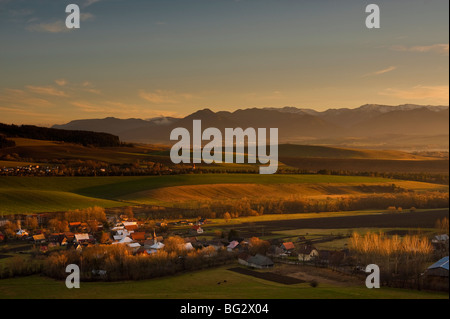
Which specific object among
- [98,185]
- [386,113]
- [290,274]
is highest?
[386,113]

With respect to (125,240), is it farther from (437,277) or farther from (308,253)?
(437,277)

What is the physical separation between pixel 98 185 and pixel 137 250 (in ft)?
70.1

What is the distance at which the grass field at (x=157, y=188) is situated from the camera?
40.5 meters

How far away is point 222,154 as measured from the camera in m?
71.7

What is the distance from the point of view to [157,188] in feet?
172

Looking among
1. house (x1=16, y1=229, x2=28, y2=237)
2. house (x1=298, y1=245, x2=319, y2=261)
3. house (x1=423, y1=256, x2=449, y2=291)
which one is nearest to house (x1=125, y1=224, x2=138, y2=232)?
house (x1=16, y1=229, x2=28, y2=237)

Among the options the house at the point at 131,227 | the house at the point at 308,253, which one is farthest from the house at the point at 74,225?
the house at the point at 308,253

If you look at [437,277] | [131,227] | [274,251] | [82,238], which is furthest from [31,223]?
[437,277]

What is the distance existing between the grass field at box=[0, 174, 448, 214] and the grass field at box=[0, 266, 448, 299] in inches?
639

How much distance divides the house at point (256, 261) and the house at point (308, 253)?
2.75 metres

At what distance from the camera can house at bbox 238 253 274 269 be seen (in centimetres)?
2973

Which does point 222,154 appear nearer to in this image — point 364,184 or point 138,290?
point 364,184
